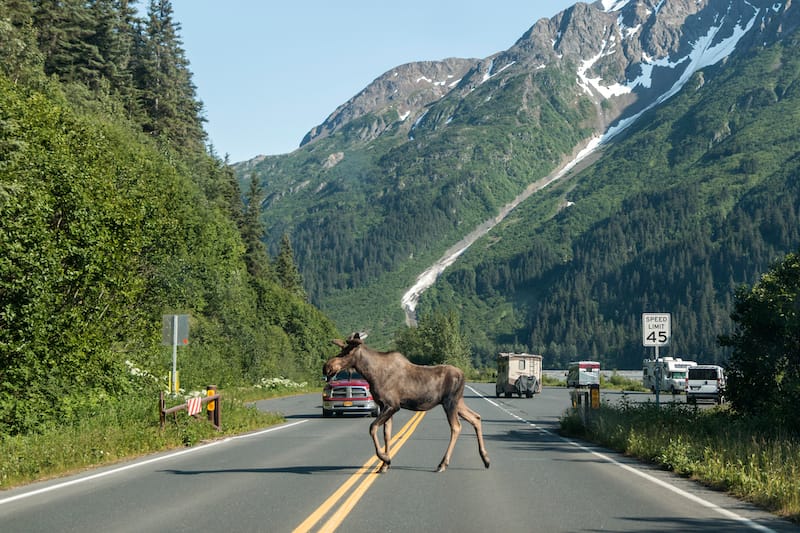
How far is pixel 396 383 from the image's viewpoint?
1386cm

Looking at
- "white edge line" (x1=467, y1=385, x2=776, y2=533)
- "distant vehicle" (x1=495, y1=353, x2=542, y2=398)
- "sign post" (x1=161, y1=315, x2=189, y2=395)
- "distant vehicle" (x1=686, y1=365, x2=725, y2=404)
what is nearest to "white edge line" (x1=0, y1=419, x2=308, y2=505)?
"sign post" (x1=161, y1=315, x2=189, y2=395)

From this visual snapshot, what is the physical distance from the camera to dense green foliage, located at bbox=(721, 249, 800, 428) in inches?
876

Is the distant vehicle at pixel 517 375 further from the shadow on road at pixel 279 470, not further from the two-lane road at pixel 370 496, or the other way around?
the shadow on road at pixel 279 470

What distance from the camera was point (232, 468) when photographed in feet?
50.9

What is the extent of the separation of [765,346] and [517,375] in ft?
119

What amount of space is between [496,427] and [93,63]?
48623 mm

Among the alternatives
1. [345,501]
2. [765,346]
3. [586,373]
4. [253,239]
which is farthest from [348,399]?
[253,239]

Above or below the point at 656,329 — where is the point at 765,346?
below

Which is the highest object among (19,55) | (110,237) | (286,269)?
(19,55)

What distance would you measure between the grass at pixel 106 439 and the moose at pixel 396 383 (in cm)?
521

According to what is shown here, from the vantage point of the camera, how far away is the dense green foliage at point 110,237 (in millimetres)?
19656

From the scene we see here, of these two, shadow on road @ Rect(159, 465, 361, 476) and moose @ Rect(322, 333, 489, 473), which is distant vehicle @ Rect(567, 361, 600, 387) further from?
moose @ Rect(322, 333, 489, 473)

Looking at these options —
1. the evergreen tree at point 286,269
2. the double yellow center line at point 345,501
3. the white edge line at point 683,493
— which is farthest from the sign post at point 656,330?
the evergreen tree at point 286,269

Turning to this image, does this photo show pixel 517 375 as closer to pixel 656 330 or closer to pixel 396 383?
pixel 656 330
